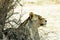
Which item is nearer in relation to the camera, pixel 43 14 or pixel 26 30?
pixel 26 30

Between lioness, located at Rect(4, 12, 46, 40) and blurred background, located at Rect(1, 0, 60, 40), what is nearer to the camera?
lioness, located at Rect(4, 12, 46, 40)

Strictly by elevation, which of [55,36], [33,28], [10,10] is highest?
[10,10]

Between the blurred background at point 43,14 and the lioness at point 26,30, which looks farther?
the blurred background at point 43,14

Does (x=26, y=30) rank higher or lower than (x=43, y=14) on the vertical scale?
higher

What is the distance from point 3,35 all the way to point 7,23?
507mm

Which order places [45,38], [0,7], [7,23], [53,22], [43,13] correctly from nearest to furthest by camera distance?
[0,7] → [7,23] → [45,38] → [53,22] → [43,13]

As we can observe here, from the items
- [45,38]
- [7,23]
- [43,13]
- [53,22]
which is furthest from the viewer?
[43,13]

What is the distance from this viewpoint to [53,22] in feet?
34.2

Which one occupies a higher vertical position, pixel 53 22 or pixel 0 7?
pixel 0 7

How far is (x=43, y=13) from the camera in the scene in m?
11.6

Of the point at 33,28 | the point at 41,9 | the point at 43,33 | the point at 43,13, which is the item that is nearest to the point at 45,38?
the point at 43,33

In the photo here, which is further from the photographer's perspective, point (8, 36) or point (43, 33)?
point (43, 33)

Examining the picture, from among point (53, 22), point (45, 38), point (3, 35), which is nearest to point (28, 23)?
point (3, 35)

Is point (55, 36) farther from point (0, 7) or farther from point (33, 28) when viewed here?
point (0, 7)
